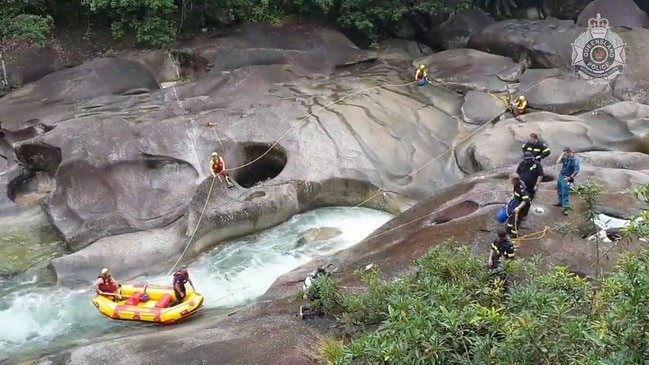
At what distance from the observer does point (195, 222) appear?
579 inches

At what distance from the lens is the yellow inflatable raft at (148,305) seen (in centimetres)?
1178

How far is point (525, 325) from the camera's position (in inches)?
189

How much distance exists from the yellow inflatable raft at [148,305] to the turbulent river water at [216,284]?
0.35m

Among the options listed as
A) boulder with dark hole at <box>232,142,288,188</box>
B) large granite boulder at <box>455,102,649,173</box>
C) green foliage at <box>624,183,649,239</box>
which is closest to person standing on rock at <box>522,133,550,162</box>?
large granite boulder at <box>455,102,649,173</box>

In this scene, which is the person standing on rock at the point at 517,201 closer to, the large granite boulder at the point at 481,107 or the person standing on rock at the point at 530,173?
the person standing on rock at the point at 530,173

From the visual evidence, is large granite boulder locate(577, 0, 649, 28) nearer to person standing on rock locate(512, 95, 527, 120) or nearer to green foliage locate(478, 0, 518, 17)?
green foliage locate(478, 0, 518, 17)

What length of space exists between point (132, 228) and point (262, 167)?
162 inches

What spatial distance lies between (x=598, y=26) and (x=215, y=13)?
566 inches

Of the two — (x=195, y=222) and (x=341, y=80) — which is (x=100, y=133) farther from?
(x=341, y=80)

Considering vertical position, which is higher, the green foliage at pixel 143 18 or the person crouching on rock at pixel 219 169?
the green foliage at pixel 143 18

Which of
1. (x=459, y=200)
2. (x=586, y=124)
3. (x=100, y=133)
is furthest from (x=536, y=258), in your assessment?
(x=100, y=133)

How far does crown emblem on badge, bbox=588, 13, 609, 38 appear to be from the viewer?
21.7 m

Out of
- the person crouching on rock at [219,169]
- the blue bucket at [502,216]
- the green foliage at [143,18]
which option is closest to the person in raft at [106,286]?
the person crouching on rock at [219,169]

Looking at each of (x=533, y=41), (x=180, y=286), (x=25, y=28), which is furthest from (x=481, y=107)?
(x=25, y=28)
